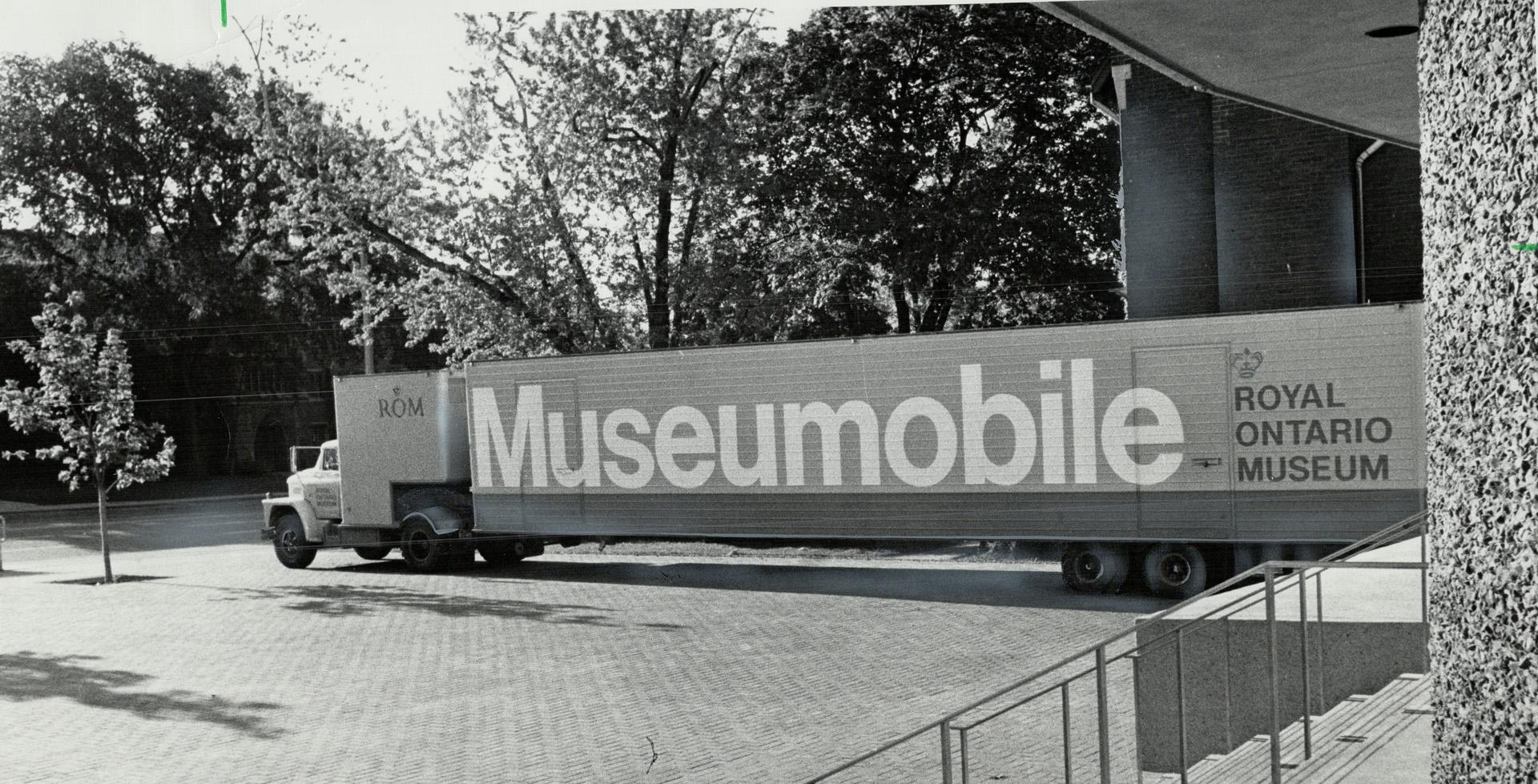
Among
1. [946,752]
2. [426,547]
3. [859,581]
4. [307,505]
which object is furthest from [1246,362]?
[307,505]

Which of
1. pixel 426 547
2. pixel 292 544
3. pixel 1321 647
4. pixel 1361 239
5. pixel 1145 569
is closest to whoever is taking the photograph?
pixel 1321 647

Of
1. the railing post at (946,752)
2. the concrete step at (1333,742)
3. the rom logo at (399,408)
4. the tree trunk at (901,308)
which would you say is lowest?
the concrete step at (1333,742)

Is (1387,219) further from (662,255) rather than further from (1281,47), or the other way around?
(1281,47)

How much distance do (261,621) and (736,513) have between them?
18.7ft

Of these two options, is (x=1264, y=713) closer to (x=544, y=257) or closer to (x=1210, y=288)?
(x=1210, y=288)

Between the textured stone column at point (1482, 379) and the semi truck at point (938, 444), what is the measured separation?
36.3 ft

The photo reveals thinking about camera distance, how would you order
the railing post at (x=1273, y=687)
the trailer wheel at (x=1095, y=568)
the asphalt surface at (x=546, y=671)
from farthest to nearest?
1. the trailer wheel at (x=1095, y=568)
2. the asphalt surface at (x=546, y=671)
3. the railing post at (x=1273, y=687)

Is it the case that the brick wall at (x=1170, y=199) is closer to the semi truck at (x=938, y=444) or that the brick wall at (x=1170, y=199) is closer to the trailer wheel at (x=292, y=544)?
the semi truck at (x=938, y=444)

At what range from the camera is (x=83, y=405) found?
1950 cm

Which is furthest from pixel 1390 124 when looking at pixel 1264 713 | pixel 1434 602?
pixel 1434 602

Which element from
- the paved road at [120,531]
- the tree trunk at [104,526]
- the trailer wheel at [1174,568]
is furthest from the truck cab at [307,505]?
the trailer wheel at [1174,568]

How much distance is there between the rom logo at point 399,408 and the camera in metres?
19.0

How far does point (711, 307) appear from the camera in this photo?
2188 centimetres

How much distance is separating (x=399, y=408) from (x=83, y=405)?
4.84 metres
